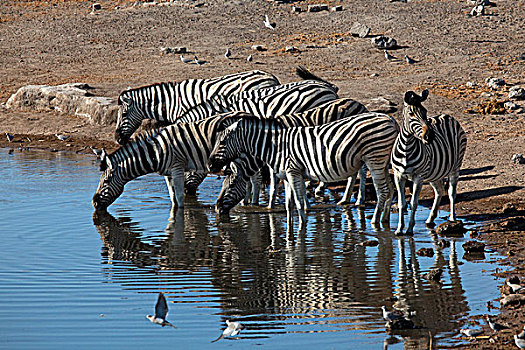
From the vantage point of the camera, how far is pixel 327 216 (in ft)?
38.2

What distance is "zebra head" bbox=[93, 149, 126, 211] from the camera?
40.0 ft

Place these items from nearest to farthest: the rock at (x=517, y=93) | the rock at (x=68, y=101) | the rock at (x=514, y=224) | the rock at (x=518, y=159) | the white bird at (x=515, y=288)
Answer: the white bird at (x=515, y=288), the rock at (x=514, y=224), the rock at (x=518, y=159), the rock at (x=517, y=93), the rock at (x=68, y=101)

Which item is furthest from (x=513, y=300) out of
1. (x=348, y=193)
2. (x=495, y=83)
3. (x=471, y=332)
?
(x=495, y=83)

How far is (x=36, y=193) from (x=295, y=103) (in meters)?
4.39

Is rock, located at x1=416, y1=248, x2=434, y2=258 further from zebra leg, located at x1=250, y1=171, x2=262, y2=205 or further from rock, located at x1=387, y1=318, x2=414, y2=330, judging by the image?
zebra leg, located at x1=250, y1=171, x2=262, y2=205

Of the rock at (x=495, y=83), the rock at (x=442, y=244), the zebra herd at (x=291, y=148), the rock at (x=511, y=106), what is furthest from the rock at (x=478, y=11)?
the rock at (x=442, y=244)

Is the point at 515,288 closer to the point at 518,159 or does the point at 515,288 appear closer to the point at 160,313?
the point at 160,313

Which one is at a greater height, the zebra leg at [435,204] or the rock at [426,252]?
the zebra leg at [435,204]

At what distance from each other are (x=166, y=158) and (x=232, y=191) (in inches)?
44.1

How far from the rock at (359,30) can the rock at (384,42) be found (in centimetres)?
93

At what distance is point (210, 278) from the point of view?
859 centimetres

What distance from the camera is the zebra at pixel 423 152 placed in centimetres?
951

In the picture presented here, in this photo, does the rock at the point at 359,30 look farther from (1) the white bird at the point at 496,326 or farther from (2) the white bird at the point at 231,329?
(2) the white bird at the point at 231,329

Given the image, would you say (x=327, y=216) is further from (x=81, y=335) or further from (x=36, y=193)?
(x=81, y=335)
